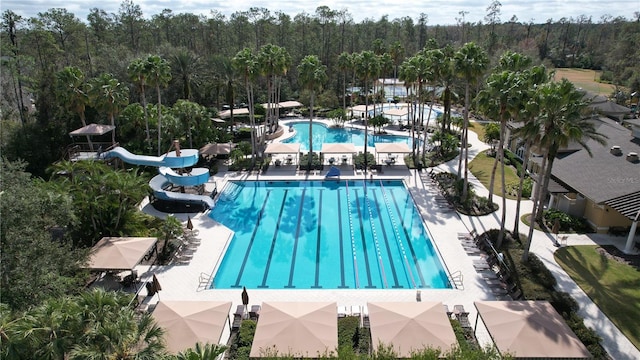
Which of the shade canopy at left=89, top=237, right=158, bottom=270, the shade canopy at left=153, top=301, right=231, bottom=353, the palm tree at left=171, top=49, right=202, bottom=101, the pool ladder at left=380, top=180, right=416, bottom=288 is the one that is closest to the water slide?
the shade canopy at left=89, top=237, right=158, bottom=270

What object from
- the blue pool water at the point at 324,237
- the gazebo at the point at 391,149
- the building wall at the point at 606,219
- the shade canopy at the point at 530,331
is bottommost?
the blue pool water at the point at 324,237

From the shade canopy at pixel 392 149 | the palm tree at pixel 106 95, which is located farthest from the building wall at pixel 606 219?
the palm tree at pixel 106 95

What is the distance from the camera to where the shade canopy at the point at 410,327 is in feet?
49.5

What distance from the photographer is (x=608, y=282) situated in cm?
2094

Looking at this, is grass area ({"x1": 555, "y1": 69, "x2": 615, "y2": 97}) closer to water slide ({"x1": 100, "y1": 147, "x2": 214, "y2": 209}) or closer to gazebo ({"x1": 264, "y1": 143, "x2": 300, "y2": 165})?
gazebo ({"x1": 264, "y1": 143, "x2": 300, "y2": 165})

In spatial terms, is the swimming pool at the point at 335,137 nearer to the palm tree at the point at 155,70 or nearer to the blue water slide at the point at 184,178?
the blue water slide at the point at 184,178

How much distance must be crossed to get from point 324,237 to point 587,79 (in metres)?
92.3

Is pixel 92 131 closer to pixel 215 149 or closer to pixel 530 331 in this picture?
pixel 215 149

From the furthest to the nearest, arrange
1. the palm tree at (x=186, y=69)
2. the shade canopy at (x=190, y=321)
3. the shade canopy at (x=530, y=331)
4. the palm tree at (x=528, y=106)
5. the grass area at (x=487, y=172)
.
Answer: the palm tree at (x=186, y=69) < the grass area at (x=487, y=172) < the palm tree at (x=528, y=106) < the shade canopy at (x=190, y=321) < the shade canopy at (x=530, y=331)

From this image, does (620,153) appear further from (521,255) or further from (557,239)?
(521,255)

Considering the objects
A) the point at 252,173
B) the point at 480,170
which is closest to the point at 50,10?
the point at 252,173

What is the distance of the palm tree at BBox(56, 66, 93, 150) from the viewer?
115 feet

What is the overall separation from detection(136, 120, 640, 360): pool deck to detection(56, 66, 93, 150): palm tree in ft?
42.8

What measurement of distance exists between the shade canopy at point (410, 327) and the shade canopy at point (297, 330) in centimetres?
173
